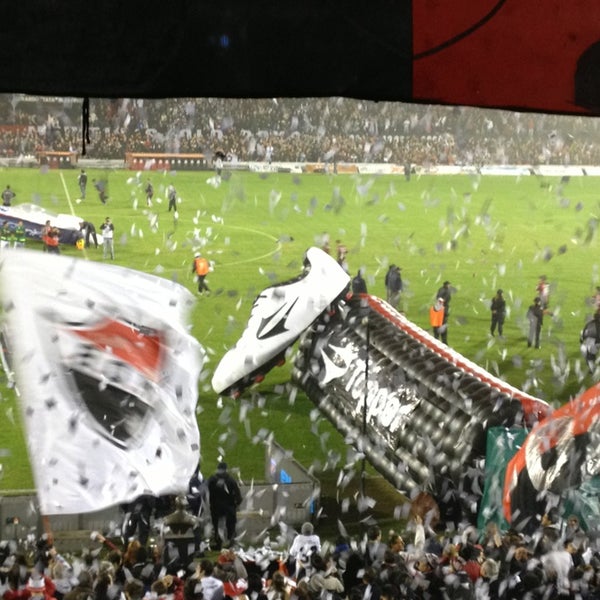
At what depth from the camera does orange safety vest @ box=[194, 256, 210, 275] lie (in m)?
7.43

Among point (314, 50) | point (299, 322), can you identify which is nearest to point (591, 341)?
point (299, 322)

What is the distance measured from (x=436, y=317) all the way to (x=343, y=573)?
2782mm

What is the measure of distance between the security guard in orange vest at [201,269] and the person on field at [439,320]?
133 cm

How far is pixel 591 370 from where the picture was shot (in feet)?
24.4

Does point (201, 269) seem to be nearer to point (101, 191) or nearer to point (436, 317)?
point (101, 191)

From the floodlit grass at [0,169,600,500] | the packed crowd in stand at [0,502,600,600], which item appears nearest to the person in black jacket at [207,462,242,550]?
the floodlit grass at [0,169,600,500]

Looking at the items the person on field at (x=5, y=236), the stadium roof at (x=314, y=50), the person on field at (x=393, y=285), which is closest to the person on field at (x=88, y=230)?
the person on field at (x=5, y=236)

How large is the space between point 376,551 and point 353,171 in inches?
127

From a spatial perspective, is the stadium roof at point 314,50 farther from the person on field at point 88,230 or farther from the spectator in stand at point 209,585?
the person on field at point 88,230

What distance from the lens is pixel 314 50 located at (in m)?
2.14

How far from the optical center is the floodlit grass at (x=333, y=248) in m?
7.10

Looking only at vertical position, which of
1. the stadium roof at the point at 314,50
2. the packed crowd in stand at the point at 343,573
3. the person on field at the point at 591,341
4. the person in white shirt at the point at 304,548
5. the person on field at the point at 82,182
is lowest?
the person in white shirt at the point at 304,548

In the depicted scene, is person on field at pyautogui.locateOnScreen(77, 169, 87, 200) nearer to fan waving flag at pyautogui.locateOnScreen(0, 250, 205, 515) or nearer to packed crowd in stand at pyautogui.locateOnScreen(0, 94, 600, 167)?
packed crowd in stand at pyautogui.locateOnScreen(0, 94, 600, 167)

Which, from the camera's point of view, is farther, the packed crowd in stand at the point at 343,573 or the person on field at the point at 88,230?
the person on field at the point at 88,230
